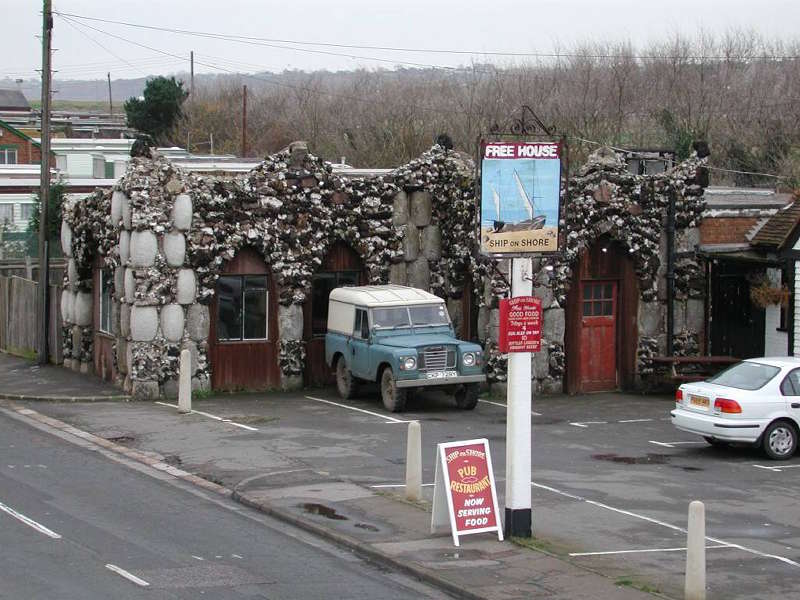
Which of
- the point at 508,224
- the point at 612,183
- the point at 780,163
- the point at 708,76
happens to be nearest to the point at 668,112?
the point at 780,163

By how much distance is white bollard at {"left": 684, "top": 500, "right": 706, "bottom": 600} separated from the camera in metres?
12.1

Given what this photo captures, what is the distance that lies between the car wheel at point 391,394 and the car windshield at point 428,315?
1.40 metres

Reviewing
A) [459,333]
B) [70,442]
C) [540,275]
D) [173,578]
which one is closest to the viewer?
[173,578]

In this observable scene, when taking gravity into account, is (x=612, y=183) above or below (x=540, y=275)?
above

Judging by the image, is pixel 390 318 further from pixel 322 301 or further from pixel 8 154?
pixel 8 154

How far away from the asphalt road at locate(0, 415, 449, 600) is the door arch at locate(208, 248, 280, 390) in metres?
8.31

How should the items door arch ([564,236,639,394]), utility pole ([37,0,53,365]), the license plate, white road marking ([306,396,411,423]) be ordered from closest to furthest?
white road marking ([306,396,411,423]) < the license plate < door arch ([564,236,639,394]) < utility pole ([37,0,53,365])

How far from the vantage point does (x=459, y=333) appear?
2848 cm

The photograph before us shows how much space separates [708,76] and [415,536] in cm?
5584

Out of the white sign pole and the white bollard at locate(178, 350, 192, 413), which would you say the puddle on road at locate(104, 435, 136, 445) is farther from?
the white sign pole

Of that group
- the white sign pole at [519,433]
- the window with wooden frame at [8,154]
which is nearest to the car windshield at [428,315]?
the white sign pole at [519,433]

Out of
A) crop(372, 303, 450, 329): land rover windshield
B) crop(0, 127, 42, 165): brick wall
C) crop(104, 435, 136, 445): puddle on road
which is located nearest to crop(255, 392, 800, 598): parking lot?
crop(372, 303, 450, 329): land rover windshield

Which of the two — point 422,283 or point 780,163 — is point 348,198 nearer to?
point 422,283

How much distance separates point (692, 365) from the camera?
92.3 ft
